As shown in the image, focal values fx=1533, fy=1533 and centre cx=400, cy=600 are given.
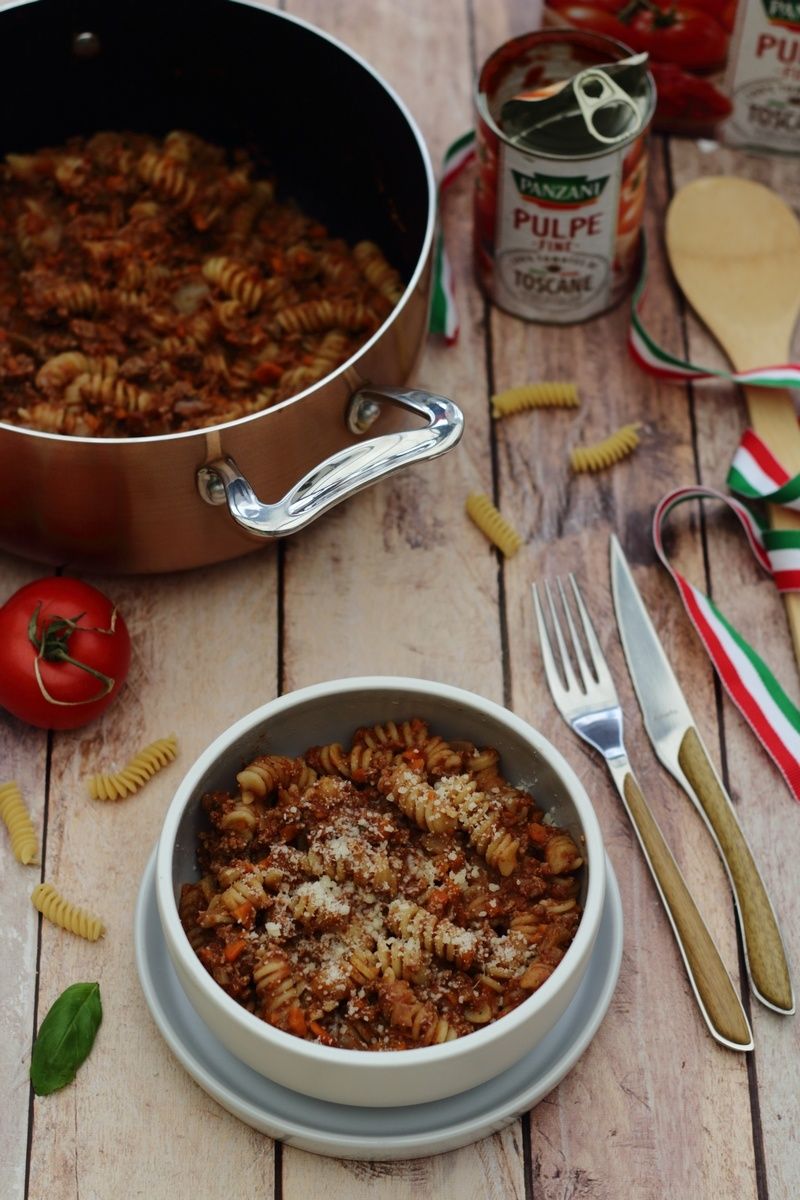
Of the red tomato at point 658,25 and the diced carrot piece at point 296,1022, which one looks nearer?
the diced carrot piece at point 296,1022

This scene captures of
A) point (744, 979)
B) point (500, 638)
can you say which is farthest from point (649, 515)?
point (744, 979)

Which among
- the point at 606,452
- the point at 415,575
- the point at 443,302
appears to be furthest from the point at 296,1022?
the point at 443,302

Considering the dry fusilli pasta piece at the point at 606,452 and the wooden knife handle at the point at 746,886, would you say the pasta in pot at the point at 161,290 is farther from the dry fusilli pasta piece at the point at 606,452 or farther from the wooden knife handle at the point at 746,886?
the wooden knife handle at the point at 746,886

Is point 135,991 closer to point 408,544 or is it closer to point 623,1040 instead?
point 623,1040

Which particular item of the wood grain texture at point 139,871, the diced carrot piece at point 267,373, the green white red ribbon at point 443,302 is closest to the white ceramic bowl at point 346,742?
the wood grain texture at point 139,871

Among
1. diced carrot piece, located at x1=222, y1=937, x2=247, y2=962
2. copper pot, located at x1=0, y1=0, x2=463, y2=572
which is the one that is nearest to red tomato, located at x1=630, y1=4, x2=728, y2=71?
copper pot, located at x1=0, y1=0, x2=463, y2=572

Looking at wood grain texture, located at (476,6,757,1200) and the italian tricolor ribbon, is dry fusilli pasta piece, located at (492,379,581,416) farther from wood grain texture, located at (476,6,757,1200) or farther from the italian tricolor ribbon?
the italian tricolor ribbon

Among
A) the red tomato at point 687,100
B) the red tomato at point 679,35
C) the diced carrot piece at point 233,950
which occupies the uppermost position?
the red tomato at point 679,35
